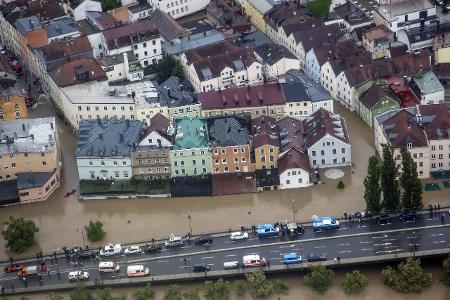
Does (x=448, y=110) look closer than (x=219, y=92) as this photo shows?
Yes

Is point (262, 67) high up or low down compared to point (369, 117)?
up

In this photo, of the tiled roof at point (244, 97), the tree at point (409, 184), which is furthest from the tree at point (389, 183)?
the tiled roof at point (244, 97)

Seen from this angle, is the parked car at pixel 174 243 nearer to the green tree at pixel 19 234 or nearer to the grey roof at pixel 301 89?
the green tree at pixel 19 234

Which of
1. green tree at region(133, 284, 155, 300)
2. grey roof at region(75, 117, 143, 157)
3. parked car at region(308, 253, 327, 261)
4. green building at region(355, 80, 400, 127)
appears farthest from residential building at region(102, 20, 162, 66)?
parked car at region(308, 253, 327, 261)

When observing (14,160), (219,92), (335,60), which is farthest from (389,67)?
(14,160)

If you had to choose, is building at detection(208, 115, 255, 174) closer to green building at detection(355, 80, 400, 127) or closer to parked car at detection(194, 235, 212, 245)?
parked car at detection(194, 235, 212, 245)

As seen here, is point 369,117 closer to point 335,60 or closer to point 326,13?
point 335,60
